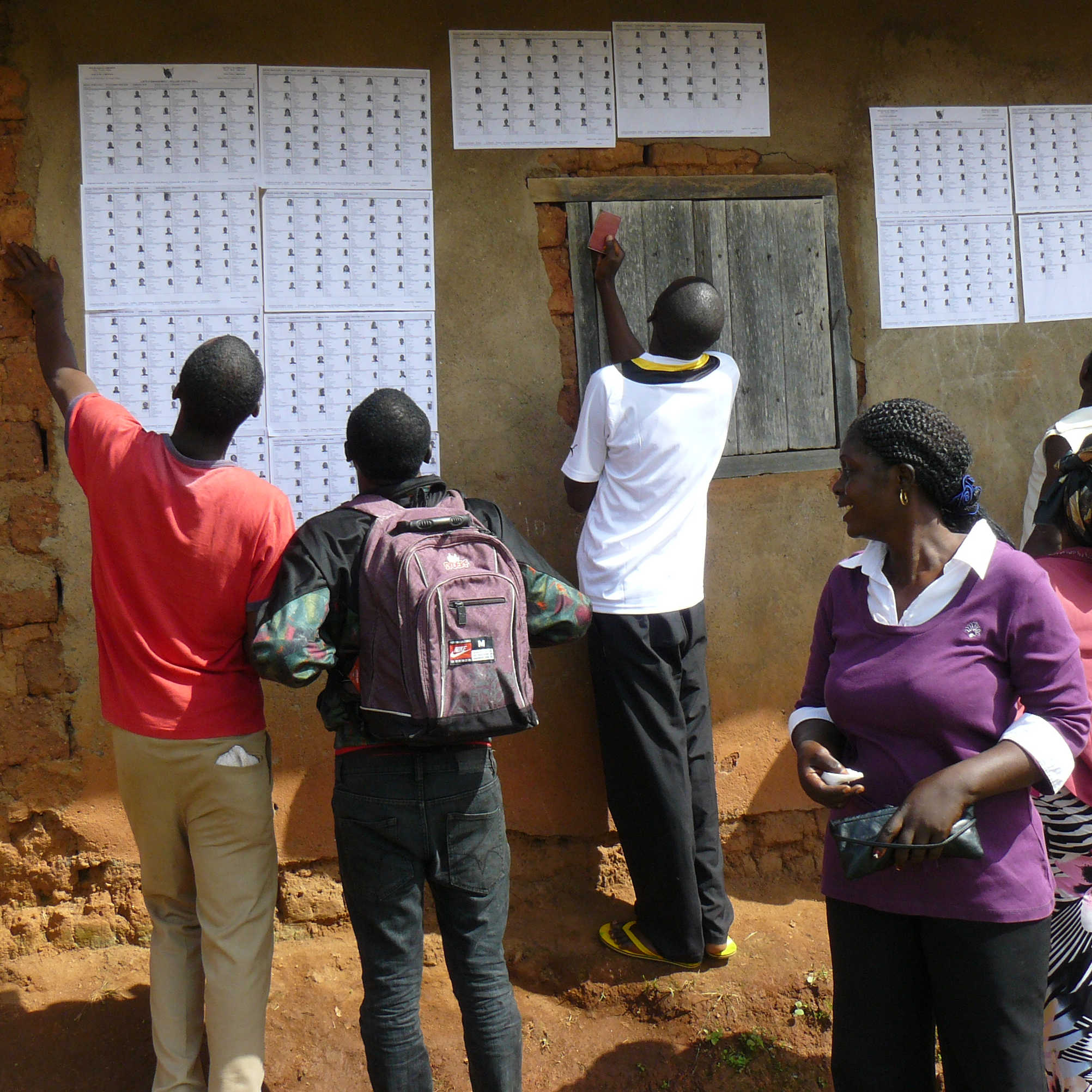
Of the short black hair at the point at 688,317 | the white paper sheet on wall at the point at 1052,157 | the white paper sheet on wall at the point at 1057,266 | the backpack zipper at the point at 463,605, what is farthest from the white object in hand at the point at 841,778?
the white paper sheet on wall at the point at 1052,157

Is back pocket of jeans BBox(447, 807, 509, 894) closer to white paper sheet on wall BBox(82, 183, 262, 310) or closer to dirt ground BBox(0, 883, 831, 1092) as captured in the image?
dirt ground BBox(0, 883, 831, 1092)

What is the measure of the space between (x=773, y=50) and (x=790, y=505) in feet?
5.71

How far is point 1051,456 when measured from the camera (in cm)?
402

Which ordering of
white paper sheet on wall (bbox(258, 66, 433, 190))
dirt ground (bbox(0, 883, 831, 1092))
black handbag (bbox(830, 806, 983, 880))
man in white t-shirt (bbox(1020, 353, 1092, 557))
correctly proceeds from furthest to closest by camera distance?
white paper sheet on wall (bbox(258, 66, 433, 190))
dirt ground (bbox(0, 883, 831, 1092))
man in white t-shirt (bbox(1020, 353, 1092, 557))
black handbag (bbox(830, 806, 983, 880))

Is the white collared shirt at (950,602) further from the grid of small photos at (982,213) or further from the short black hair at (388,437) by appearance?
the grid of small photos at (982,213)

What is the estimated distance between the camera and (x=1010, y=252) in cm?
453

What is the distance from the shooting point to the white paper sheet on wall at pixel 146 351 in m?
3.77

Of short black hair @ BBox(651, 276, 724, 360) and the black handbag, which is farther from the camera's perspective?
→ short black hair @ BBox(651, 276, 724, 360)

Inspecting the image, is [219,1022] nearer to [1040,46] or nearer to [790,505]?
[790,505]

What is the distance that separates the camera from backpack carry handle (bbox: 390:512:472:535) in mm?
2670

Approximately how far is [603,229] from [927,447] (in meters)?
2.05

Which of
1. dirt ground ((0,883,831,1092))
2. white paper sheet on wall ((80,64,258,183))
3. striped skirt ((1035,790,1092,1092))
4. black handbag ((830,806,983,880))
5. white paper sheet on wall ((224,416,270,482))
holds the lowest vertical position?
dirt ground ((0,883,831,1092))

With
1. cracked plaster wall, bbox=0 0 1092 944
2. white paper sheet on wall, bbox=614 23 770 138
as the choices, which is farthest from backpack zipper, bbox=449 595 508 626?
white paper sheet on wall, bbox=614 23 770 138

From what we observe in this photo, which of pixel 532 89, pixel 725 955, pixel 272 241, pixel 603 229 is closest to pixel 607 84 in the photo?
pixel 532 89
